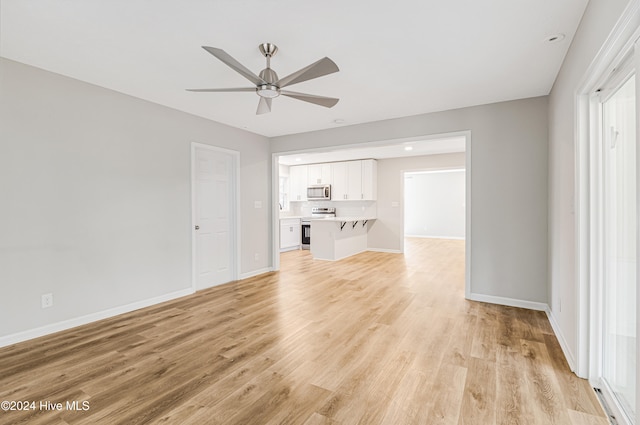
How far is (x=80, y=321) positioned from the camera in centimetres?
310

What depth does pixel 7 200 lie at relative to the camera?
8.66 ft

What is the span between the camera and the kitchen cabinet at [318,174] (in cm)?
824

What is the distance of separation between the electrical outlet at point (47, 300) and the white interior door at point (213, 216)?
5.19 ft

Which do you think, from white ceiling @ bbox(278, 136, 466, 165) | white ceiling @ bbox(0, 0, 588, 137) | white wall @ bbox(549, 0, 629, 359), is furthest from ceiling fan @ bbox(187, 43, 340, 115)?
white ceiling @ bbox(278, 136, 466, 165)

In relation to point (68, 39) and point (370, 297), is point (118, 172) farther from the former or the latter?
point (370, 297)

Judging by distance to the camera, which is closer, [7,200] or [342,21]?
[342,21]

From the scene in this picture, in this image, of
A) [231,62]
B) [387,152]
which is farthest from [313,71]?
[387,152]

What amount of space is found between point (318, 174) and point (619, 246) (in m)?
6.92

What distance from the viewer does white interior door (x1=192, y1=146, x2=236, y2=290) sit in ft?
14.4

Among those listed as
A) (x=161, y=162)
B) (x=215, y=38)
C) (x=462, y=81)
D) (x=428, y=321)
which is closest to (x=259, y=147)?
(x=161, y=162)

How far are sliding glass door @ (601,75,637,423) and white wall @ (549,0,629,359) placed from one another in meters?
0.23

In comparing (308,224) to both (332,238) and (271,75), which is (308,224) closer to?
(332,238)

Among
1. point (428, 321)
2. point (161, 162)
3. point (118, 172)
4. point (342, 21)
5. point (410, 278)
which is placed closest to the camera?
point (342, 21)

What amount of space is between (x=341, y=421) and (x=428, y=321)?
1795 millimetres
